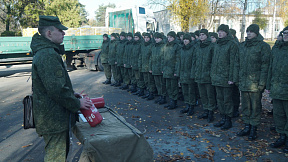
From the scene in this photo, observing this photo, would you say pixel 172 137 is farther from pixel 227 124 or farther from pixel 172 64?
pixel 172 64

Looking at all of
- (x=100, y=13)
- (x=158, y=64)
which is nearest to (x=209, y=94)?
(x=158, y=64)

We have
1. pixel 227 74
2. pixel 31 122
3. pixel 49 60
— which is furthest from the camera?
pixel 227 74

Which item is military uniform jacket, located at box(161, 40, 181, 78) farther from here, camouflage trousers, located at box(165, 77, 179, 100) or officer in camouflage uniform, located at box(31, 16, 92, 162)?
officer in camouflage uniform, located at box(31, 16, 92, 162)

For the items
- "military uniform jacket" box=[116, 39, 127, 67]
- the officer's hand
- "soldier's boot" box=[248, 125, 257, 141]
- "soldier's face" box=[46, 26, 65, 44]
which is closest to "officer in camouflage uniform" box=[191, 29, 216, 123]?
"soldier's boot" box=[248, 125, 257, 141]

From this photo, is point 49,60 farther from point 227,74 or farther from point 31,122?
point 227,74

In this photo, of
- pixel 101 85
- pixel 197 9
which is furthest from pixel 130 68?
pixel 197 9

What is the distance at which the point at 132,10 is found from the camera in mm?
17141

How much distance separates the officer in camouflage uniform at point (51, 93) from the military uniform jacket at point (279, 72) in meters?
3.60

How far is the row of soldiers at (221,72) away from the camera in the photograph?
198 inches

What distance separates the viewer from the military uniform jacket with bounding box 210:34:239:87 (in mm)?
5977

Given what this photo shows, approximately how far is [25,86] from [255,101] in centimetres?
978

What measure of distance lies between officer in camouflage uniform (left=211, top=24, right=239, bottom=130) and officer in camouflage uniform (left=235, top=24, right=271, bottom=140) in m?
0.28

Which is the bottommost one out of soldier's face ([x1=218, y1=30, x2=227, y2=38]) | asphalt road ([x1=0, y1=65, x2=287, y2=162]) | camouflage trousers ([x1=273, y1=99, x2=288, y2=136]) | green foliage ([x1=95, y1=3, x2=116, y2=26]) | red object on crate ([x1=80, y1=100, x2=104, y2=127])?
asphalt road ([x1=0, y1=65, x2=287, y2=162])

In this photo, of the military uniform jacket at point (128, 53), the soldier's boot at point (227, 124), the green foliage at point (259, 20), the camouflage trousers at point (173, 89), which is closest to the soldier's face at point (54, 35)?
the soldier's boot at point (227, 124)
